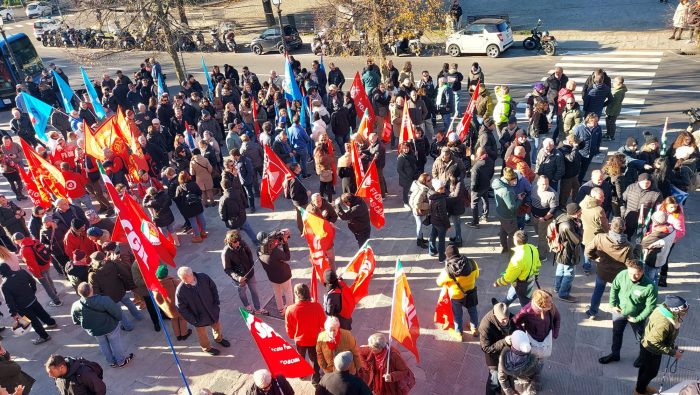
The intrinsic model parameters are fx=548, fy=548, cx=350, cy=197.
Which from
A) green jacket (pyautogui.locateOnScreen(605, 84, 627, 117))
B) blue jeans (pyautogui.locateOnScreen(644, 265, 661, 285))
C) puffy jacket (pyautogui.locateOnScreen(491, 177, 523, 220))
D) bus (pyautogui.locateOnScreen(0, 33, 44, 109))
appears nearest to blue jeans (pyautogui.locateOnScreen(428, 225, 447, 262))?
puffy jacket (pyautogui.locateOnScreen(491, 177, 523, 220))

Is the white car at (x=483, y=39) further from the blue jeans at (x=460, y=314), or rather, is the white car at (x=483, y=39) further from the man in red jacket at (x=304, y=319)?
the man in red jacket at (x=304, y=319)

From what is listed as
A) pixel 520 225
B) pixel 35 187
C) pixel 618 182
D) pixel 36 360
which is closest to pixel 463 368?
pixel 520 225

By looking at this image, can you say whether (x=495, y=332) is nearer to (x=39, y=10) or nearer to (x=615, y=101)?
(x=615, y=101)

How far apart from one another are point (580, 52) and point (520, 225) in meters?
15.3

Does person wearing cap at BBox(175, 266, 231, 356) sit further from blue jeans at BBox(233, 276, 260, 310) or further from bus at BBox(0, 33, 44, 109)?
bus at BBox(0, 33, 44, 109)

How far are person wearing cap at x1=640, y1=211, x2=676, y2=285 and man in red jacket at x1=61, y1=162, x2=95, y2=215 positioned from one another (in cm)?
1125

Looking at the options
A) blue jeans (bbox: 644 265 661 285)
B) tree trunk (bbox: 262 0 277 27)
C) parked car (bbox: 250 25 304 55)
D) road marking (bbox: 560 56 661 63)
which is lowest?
blue jeans (bbox: 644 265 661 285)

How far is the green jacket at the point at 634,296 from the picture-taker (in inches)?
257

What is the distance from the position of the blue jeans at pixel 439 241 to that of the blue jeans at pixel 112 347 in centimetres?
538

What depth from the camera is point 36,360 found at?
888 cm

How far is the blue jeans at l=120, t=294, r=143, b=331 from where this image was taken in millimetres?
9086

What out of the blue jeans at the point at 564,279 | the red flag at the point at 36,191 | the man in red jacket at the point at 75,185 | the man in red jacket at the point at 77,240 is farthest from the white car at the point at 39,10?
the blue jeans at the point at 564,279

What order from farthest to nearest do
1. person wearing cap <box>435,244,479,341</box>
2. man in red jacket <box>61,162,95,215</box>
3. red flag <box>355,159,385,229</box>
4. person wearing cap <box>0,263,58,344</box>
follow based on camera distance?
man in red jacket <box>61,162,95,215</box>
red flag <box>355,159,385,229</box>
person wearing cap <box>0,263,58,344</box>
person wearing cap <box>435,244,479,341</box>

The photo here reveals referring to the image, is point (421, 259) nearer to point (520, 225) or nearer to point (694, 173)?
point (520, 225)
